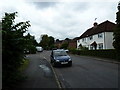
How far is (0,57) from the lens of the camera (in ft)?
23.4

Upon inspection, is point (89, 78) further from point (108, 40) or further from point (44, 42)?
point (44, 42)

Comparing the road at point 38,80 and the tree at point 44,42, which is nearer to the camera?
the road at point 38,80

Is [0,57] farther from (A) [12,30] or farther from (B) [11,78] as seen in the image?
(A) [12,30]

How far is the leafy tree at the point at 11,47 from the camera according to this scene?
24.3 ft

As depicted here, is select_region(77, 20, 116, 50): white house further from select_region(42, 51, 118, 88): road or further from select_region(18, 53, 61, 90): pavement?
select_region(18, 53, 61, 90): pavement

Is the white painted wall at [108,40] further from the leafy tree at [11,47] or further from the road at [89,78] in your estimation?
the leafy tree at [11,47]

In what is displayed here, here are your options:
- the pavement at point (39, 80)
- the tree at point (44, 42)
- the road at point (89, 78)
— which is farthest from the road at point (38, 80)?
the tree at point (44, 42)

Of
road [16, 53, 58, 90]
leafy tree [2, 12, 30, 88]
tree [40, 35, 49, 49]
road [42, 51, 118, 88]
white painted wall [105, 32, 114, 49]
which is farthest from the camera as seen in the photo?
tree [40, 35, 49, 49]

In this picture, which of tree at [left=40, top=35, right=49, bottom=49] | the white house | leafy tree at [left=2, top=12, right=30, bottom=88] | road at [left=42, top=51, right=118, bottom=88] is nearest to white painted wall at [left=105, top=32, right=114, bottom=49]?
the white house

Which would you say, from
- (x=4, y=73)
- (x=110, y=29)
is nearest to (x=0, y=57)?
(x=4, y=73)

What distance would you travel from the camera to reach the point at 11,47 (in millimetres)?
8008

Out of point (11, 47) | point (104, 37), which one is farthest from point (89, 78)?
point (104, 37)

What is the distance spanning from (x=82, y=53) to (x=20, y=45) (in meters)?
32.5

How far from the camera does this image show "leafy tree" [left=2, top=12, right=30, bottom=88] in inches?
292
